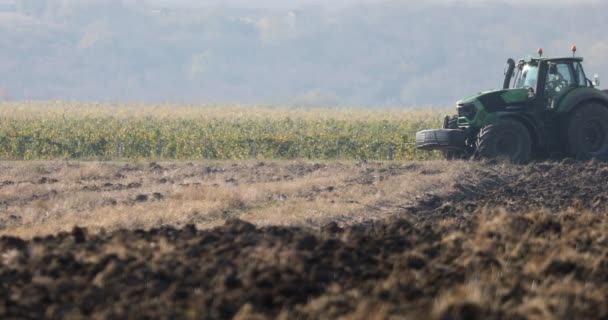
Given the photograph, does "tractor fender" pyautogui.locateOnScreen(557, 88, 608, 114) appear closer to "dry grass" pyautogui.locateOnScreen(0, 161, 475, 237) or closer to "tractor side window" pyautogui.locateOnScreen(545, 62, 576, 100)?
"tractor side window" pyautogui.locateOnScreen(545, 62, 576, 100)

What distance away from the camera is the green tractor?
24.3m

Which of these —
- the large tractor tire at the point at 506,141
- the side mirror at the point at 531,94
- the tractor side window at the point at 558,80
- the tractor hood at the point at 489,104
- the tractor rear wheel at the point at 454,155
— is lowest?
the tractor rear wheel at the point at 454,155

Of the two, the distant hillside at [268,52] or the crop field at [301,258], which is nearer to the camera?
the crop field at [301,258]

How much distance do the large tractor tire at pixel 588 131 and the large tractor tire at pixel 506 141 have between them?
1.04 metres

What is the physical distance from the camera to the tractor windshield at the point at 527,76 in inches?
972

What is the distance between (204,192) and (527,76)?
950cm

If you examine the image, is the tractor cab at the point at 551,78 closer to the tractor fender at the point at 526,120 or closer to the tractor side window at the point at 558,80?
the tractor side window at the point at 558,80

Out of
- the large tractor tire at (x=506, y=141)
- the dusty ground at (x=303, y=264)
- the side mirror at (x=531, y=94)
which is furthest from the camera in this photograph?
the side mirror at (x=531, y=94)

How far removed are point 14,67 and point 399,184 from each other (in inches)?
5551

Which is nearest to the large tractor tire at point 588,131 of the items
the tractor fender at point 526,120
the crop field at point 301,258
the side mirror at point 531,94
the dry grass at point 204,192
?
the tractor fender at point 526,120

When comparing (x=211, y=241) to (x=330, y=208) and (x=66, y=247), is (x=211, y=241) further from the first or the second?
(x=330, y=208)

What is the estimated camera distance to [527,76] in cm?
2491

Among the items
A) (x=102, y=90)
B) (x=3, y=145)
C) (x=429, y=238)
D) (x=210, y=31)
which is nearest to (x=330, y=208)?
(x=429, y=238)

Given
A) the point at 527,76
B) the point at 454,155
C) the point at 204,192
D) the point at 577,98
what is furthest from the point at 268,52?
the point at 204,192
